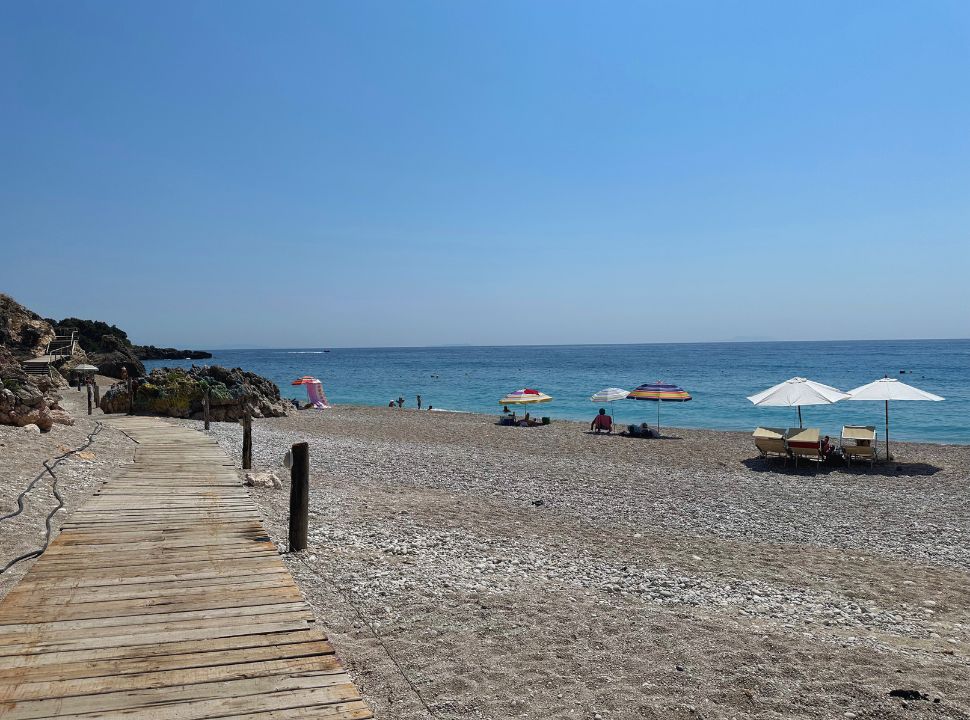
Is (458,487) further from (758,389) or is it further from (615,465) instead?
(758,389)

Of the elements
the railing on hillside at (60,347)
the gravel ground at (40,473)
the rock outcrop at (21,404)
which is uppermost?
the railing on hillside at (60,347)

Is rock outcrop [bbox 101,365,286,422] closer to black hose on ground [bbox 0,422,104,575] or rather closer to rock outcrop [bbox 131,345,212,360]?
black hose on ground [bbox 0,422,104,575]

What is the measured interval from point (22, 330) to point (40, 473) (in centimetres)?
5349

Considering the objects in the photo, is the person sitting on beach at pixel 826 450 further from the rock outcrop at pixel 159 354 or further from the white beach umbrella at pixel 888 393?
the rock outcrop at pixel 159 354

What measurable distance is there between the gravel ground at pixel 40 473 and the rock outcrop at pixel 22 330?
1725 inches

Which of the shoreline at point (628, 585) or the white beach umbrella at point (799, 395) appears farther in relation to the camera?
the white beach umbrella at point (799, 395)

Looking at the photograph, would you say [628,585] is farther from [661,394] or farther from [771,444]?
[661,394]

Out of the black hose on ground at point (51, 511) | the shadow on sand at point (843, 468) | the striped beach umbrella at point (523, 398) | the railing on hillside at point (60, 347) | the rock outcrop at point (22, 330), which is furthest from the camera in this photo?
the railing on hillside at point (60, 347)

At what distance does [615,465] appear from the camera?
57.6 feet

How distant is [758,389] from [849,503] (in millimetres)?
49640

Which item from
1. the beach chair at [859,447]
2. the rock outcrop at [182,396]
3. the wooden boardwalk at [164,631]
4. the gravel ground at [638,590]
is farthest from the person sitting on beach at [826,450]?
the rock outcrop at [182,396]

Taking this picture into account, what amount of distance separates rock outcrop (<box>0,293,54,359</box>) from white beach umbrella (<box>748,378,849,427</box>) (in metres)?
54.1

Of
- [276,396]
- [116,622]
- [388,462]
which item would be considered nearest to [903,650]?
[116,622]

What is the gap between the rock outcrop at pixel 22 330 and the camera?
165 feet
